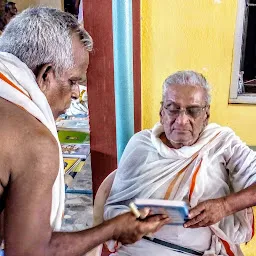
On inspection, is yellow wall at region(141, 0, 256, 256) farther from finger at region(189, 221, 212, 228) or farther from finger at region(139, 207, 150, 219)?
finger at region(139, 207, 150, 219)

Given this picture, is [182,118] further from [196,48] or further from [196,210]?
[196,48]

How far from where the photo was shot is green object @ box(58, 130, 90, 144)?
3491 mm

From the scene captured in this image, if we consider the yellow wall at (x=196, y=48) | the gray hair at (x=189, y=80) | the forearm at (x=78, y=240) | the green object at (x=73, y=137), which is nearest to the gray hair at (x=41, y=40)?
the forearm at (x=78, y=240)

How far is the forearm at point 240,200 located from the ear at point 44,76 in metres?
0.88

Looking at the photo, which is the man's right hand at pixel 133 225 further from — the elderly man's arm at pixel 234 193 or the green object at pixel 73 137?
the green object at pixel 73 137

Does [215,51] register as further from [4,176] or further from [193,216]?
[4,176]

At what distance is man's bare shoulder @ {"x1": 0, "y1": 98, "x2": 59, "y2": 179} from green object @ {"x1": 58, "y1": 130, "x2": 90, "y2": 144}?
7.93 feet

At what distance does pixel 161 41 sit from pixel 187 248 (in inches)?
46.5

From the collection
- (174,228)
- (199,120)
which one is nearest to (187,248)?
(174,228)

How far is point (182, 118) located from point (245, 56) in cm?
79

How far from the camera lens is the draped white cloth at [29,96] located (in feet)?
3.43

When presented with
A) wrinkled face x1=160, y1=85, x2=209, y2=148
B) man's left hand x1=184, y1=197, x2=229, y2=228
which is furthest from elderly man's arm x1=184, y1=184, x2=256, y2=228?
wrinkled face x1=160, y1=85, x2=209, y2=148

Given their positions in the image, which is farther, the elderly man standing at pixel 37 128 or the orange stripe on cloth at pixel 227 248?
the orange stripe on cloth at pixel 227 248

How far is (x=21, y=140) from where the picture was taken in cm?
99
